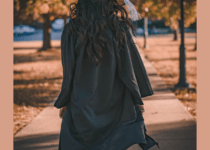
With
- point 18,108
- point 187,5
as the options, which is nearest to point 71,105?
point 18,108

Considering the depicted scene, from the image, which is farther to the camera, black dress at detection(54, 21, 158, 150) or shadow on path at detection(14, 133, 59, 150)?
shadow on path at detection(14, 133, 59, 150)

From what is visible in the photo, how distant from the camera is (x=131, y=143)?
252 cm

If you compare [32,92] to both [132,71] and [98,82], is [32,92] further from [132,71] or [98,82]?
[132,71]

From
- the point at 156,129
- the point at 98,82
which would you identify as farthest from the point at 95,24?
the point at 156,129

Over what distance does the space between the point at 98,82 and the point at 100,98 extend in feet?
0.53

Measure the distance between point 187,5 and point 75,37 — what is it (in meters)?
8.75

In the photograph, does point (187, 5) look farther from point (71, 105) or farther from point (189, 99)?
point (71, 105)

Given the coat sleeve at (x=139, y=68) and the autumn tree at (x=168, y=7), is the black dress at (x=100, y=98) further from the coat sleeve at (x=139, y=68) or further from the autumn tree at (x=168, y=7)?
the autumn tree at (x=168, y=7)

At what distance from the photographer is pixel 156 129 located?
4.47 m

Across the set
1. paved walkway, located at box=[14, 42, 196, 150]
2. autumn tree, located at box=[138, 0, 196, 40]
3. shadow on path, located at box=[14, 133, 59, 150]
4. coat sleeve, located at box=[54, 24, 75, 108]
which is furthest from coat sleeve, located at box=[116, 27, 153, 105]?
autumn tree, located at box=[138, 0, 196, 40]

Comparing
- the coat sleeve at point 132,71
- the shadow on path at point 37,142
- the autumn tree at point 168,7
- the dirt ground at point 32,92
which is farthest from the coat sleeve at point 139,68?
the autumn tree at point 168,7

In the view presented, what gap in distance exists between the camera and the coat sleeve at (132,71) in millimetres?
2565

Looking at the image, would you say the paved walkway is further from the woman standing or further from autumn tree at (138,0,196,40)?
autumn tree at (138,0,196,40)

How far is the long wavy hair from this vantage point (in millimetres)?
2520
